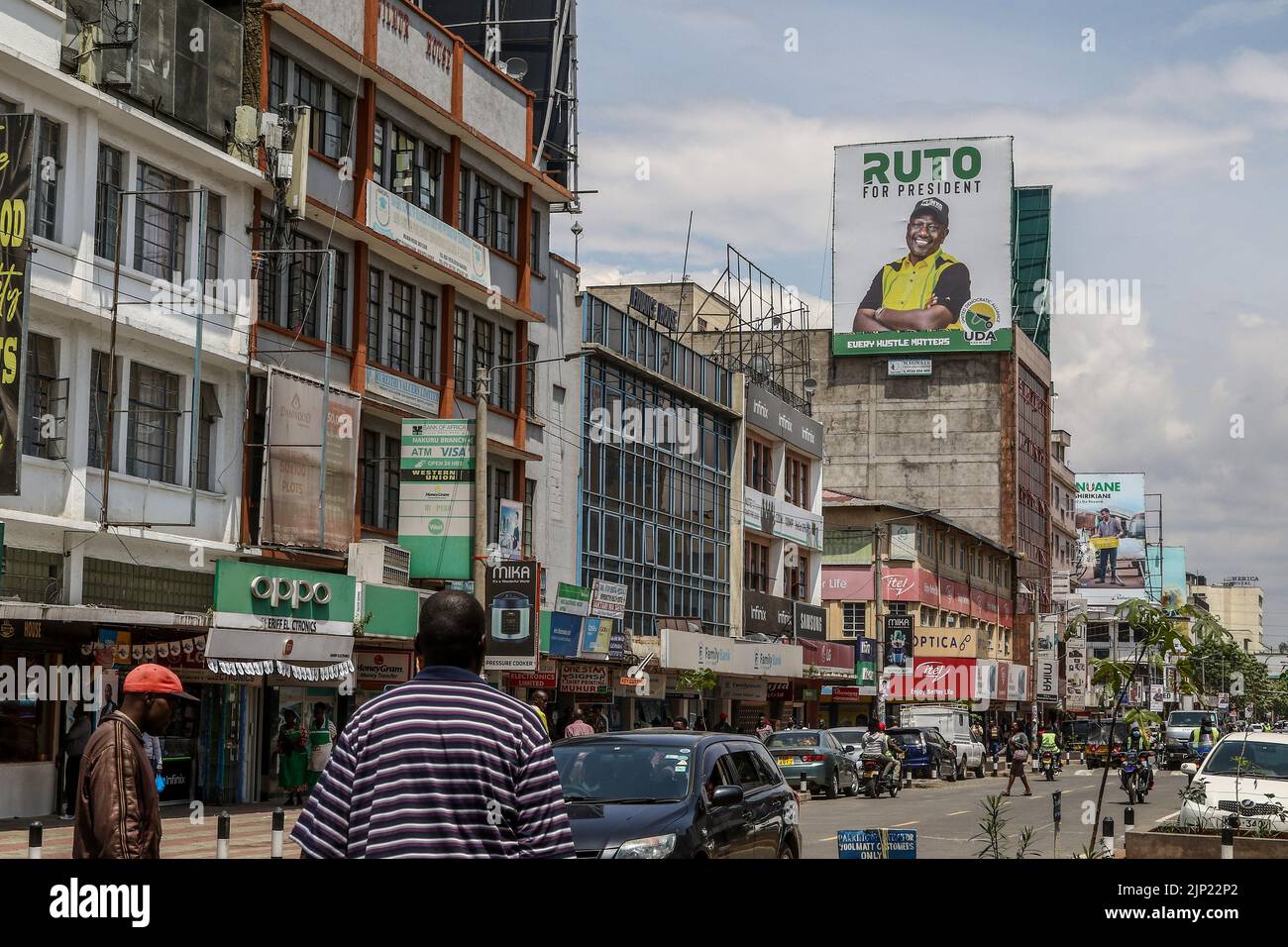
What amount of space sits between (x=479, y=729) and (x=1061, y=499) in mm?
123284

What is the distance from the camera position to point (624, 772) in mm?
14133

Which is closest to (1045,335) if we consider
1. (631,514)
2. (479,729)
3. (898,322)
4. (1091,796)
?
(898,322)

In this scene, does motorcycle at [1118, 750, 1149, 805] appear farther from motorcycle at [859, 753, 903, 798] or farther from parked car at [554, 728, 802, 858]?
parked car at [554, 728, 802, 858]

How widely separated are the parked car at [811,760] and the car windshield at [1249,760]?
55.5ft

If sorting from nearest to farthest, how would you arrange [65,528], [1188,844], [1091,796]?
[1188,844] → [65,528] → [1091,796]

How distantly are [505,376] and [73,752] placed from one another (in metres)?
20.2

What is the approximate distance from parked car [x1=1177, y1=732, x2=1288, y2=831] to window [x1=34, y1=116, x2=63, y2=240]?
1878cm

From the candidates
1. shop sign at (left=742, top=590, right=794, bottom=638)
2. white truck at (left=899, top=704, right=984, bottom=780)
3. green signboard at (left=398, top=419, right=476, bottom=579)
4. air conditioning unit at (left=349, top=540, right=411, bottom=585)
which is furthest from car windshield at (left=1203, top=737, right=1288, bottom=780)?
shop sign at (left=742, top=590, right=794, bottom=638)

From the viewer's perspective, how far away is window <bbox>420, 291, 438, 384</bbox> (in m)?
39.7

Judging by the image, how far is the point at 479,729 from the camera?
5.75 meters

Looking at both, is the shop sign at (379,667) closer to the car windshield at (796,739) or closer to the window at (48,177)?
the car windshield at (796,739)

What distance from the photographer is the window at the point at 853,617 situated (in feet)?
267

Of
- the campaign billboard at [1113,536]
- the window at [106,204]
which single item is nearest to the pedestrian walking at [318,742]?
the window at [106,204]

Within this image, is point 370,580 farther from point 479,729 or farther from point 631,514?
point 479,729
